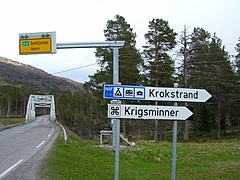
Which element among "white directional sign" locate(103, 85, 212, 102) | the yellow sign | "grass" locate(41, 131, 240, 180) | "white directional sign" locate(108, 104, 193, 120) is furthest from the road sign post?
"white directional sign" locate(108, 104, 193, 120)

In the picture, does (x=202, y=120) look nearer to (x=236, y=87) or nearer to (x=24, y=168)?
(x=236, y=87)

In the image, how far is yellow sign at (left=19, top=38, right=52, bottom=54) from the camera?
31.3 feet

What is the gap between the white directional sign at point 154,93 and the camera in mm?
5852

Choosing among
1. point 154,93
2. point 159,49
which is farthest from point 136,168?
point 159,49

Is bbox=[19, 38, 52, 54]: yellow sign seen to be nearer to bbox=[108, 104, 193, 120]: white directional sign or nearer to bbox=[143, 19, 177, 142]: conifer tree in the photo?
bbox=[108, 104, 193, 120]: white directional sign

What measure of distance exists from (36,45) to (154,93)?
16.4 feet

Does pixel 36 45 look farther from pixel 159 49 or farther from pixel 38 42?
pixel 159 49

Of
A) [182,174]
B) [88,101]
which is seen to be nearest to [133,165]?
[182,174]

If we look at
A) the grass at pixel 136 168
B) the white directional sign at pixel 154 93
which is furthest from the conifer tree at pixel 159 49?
the white directional sign at pixel 154 93

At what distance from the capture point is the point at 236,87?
40.3 meters

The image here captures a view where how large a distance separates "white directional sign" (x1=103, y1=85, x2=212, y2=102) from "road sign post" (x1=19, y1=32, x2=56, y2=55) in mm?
4305

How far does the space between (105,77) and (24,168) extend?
25.8m

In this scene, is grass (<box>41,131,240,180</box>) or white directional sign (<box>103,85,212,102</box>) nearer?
white directional sign (<box>103,85,212,102</box>)

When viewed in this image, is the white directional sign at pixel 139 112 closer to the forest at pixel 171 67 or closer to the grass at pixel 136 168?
the grass at pixel 136 168
